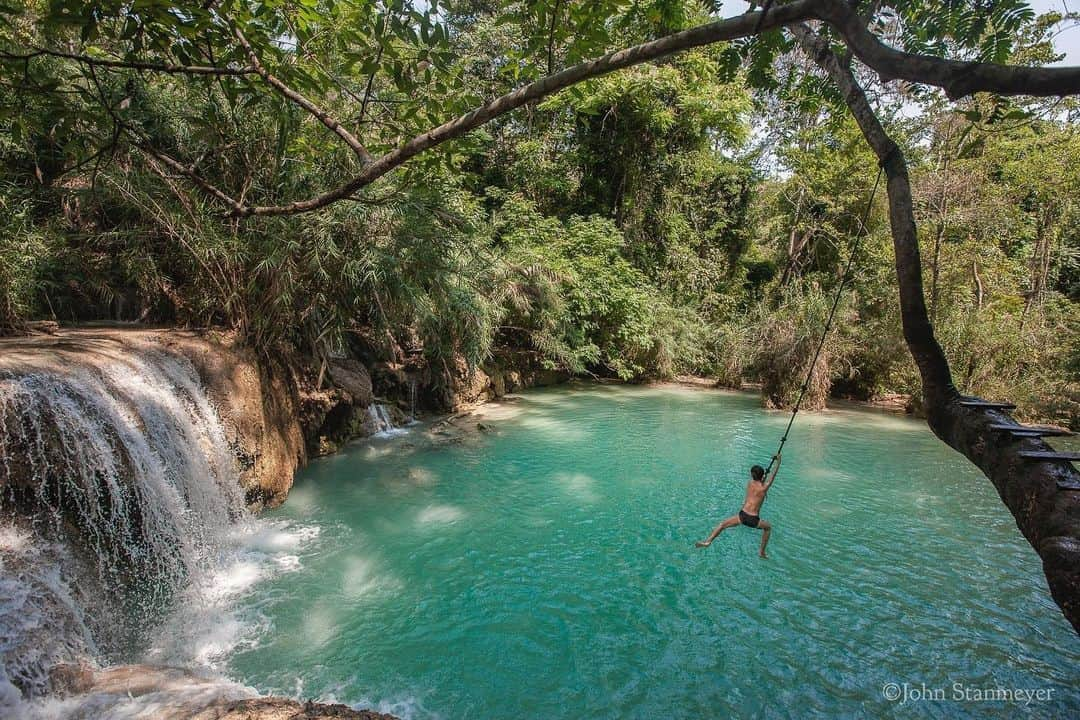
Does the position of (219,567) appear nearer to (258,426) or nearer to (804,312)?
(258,426)

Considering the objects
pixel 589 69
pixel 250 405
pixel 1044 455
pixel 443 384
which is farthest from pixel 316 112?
pixel 443 384

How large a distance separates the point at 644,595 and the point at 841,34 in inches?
183

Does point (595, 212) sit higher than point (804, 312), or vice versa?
point (595, 212)

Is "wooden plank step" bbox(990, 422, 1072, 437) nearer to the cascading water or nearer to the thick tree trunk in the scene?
the thick tree trunk

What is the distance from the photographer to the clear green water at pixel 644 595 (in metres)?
3.98

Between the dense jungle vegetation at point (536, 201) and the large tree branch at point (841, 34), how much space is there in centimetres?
47

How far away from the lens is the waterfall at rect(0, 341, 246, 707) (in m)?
3.45

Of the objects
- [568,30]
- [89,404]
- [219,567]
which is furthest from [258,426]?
[568,30]

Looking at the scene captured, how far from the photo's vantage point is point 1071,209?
1397cm

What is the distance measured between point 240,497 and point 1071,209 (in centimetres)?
1904

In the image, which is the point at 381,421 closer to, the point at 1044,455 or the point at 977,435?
the point at 977,435

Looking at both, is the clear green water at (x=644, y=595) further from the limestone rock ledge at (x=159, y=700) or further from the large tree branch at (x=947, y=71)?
the large tree branch at (x=947, y=71)

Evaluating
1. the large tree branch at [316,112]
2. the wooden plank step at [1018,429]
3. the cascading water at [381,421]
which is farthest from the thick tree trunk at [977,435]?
the cascading water at [381,421]

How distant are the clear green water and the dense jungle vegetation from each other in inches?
125
